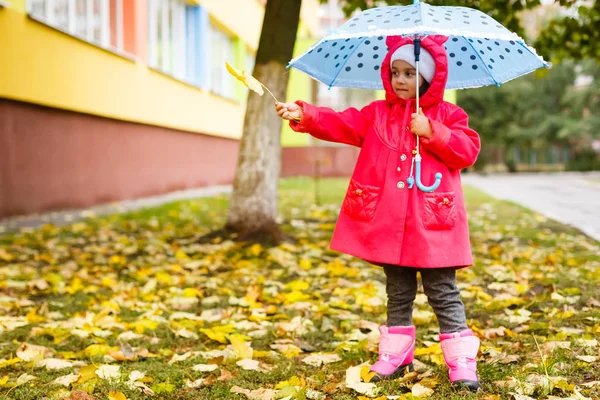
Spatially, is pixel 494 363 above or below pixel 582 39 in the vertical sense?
below

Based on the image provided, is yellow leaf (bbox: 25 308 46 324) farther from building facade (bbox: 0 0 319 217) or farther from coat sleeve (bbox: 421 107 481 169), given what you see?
building facade (bbox: 0 0 319 217)

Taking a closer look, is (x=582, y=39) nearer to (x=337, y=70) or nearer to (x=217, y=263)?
(x=217, y=263)

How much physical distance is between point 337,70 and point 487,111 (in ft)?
106

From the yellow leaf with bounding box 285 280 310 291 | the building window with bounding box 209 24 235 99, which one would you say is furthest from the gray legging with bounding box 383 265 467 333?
the building window with bounding box 209 24 235 99

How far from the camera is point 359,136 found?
9.89 feet

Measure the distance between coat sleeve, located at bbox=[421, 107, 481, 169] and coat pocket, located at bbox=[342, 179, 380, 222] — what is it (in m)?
0.30

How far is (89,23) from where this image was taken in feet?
36.6

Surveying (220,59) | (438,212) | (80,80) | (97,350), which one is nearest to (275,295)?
(97,350)

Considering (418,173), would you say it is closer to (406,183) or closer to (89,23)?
(406,183)

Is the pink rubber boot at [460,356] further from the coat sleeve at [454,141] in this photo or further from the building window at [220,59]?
the building window at [220,59]

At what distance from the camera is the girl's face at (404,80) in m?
2.86

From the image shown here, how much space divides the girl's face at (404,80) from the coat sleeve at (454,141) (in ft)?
0.56

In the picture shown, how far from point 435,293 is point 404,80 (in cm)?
90

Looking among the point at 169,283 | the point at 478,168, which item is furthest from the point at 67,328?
the point at 478,168
